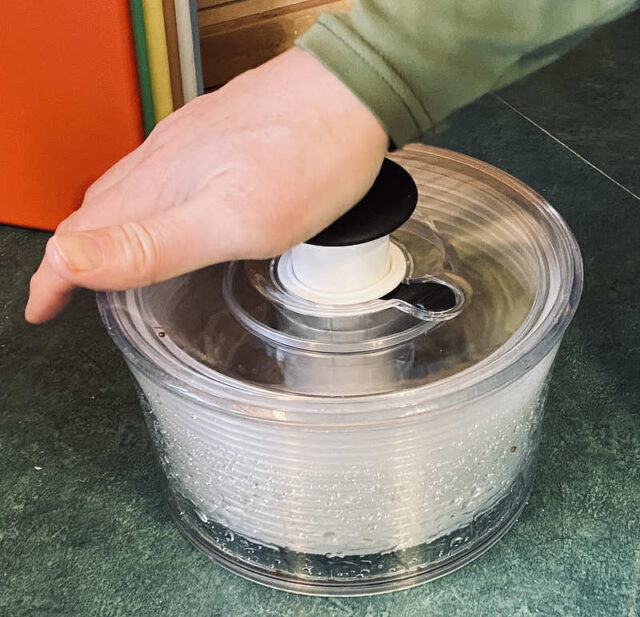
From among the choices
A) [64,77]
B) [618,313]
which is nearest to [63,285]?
[64,77]

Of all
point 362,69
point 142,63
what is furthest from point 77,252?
point 142,63

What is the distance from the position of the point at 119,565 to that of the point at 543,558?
237 mm

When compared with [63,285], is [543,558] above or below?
below

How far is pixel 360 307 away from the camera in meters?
0.51

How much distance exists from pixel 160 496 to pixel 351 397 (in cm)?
17

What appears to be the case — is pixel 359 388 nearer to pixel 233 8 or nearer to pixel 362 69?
pixel 362 69

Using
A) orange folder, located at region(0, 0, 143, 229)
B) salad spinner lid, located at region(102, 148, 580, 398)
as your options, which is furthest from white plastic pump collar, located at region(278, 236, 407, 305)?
orange folder, located at region(0, 0, 143, 229)

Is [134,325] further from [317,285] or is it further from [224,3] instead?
[224,3]

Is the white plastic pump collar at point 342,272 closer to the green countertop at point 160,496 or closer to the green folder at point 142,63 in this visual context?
the green countertop at point 160,496

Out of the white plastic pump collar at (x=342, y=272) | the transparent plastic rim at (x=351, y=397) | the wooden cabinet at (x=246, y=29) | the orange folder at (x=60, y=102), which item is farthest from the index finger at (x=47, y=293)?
the wooden cabinet at (x=246, y=29)

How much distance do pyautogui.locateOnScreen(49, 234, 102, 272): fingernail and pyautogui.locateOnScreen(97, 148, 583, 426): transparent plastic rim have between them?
0.26 ft

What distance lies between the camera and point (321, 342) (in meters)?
0.50

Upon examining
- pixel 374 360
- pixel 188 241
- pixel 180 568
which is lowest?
pixel 180 568

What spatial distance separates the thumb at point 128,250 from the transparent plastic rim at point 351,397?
7 cm
